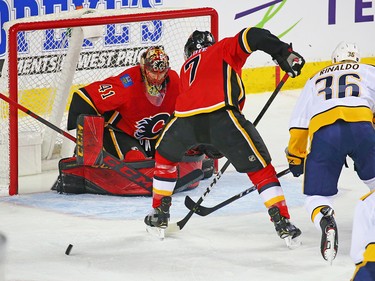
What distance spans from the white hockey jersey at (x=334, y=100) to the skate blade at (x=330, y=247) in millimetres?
423

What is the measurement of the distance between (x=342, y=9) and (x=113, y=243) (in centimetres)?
377

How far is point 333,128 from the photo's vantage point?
4.16 metres

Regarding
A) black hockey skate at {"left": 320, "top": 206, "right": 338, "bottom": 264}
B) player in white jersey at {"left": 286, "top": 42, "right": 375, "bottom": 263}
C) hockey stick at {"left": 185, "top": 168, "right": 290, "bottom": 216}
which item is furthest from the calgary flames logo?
black hockey skate at {"left": 320, "top": 206, "right": 338, "bottom": 264}

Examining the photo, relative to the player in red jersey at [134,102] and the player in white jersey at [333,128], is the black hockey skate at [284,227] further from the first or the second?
the player in red jersey at [134,102]

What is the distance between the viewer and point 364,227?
2.67m

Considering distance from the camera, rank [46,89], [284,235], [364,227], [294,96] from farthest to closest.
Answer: [294,96]
[46,89]
[284,235]
[364,227]

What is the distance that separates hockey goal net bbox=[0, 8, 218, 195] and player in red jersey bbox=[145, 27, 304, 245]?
1127mm

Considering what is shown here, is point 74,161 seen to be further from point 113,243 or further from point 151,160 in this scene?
point 113,243

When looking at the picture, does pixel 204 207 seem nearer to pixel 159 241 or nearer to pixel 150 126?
pixel 159 241

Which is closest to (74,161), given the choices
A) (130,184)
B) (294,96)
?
(130,184)

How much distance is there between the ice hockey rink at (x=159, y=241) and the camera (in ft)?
13.4

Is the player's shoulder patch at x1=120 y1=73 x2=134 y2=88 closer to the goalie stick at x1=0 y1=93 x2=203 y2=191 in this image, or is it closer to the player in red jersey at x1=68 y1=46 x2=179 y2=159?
the player in red jersey at x1=68 y1=46 x2=179 y2=159

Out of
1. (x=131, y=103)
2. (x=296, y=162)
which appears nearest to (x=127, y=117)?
(x=131, y=103)

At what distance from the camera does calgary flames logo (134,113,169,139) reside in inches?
219
